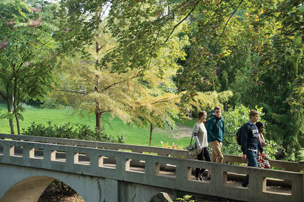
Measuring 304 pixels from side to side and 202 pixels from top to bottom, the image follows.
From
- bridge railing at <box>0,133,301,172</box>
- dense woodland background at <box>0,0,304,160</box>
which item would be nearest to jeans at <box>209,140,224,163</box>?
bridge railing at <box>0,133,301,172</box>

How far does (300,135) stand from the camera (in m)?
20.5

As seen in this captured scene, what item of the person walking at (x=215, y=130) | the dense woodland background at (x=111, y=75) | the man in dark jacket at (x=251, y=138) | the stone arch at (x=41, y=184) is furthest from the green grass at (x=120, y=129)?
the man in dark jacket at (x=251, y=138)

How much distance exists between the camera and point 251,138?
28.4 feet

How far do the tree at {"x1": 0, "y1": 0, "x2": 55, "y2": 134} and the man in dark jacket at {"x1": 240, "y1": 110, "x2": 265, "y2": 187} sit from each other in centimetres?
1012

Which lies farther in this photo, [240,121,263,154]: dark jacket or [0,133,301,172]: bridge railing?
[0,133,301,172]: bridge railing

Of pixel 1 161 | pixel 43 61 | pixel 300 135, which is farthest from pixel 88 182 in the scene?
pixel 300 135

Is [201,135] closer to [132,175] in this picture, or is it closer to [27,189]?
[132,175]

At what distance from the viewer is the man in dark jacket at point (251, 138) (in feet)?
28.1

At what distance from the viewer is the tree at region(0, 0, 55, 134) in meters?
16.8

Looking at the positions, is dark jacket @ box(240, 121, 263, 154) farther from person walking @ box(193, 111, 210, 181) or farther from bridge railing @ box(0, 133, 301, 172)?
person walking @ box(193, 111, 210, 181)

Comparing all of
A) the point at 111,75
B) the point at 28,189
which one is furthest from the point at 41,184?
the point at 111,75

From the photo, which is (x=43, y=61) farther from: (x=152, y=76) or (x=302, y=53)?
(x=302, y=53)

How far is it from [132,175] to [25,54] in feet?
33.6

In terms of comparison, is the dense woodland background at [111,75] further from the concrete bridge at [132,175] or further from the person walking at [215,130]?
the person walking at [215,130]
